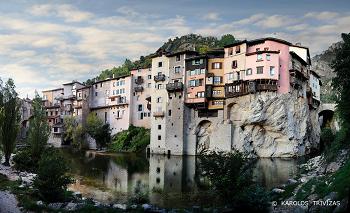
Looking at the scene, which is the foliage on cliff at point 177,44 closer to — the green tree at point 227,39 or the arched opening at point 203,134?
the green tree at point 227,39

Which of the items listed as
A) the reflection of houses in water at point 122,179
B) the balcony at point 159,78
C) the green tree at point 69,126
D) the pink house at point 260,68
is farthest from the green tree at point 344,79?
the green tree at point 69,126

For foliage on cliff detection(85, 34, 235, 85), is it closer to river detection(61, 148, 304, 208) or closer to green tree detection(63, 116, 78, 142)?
green tree detection(63, 116, 78, 142)

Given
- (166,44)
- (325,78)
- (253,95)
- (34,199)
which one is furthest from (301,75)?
(325,78)

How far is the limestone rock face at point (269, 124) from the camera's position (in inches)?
2621

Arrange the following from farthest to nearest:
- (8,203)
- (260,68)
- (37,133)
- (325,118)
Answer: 1. (325,118)
2. (260,68)
3. (37,133)
4. (8,203)

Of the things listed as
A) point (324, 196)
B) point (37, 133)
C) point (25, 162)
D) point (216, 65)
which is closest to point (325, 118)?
Result: point (216, 65)

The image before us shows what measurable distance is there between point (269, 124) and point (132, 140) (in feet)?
111

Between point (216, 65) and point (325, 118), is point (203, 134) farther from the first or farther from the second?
point (325, 118)

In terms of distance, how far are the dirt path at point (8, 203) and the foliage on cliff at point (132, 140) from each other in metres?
58.0

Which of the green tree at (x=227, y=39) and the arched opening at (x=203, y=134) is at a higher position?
the green tree at (x=227, y=39)

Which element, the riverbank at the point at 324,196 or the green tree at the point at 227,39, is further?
the green tree at the point at 227,39

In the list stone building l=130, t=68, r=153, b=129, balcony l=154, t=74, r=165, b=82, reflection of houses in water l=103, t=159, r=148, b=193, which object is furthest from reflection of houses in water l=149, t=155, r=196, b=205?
stone building l=130, t=68, r=153, b=129

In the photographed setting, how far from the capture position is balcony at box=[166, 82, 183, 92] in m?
74.6

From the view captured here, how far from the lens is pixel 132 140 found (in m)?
86.8
